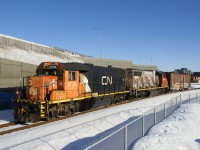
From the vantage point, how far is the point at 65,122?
15656 millimetres

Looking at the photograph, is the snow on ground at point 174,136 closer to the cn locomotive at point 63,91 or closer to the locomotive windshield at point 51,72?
the cn locomotive at point 63,91

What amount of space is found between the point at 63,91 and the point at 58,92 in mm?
523

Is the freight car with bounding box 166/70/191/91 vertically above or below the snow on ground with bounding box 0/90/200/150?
above

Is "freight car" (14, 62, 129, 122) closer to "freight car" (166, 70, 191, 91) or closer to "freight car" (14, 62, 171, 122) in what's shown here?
"freight car" (14, 62, 171, 122)

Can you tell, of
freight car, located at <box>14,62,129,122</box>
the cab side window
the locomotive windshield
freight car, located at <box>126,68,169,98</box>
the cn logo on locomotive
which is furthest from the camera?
freight car, located at <box>126,68,169,98</box>

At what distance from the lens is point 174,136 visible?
1134cm

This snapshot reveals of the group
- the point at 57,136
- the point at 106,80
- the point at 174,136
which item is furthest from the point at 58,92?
the point at 174,136

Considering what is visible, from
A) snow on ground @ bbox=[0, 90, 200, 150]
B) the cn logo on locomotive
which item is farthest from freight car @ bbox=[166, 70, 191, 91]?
snow on ground @ bbox=[0, 90, 200, 150]

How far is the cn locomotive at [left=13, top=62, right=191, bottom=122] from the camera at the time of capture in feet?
53.1

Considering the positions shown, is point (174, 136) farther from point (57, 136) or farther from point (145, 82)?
point (145, 82)

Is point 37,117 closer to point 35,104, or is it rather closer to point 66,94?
point 35,104

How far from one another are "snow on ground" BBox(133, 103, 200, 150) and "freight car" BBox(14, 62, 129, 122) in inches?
265

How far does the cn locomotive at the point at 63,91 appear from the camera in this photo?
16188mm

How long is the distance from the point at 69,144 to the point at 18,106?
6.87 m
